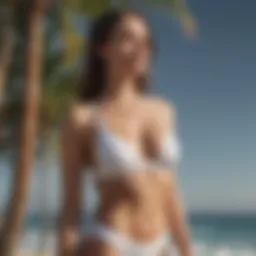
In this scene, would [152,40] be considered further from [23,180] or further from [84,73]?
[23,180]

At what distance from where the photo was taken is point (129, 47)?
6.14ft

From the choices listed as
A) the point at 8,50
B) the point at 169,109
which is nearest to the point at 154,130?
the point at 169,109

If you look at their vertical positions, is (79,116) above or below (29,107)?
below

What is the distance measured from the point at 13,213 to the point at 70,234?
700 cm

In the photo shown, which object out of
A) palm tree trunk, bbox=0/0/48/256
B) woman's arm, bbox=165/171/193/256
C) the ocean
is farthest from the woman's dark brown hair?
the ocean

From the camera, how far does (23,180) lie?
27.0 ft

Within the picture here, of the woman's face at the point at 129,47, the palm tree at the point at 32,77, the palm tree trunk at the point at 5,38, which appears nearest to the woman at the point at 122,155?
the woman's face at the point at 129,47

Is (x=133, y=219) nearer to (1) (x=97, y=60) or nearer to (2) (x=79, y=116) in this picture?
(2) (x=79, y=116)

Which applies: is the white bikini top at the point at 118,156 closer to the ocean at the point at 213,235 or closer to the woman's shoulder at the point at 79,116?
the woman's shoulder at the point at 79,116

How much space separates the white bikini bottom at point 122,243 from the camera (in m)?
1.80

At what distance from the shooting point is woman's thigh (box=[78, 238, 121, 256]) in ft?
5.92

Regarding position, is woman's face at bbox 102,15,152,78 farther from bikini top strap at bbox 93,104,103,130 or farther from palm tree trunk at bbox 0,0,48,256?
palm tree trunk at bbox 0,0,48,256

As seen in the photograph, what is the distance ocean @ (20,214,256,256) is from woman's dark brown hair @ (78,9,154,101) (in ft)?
44.5

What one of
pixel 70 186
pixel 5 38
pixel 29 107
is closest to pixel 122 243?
pixel 70 186
